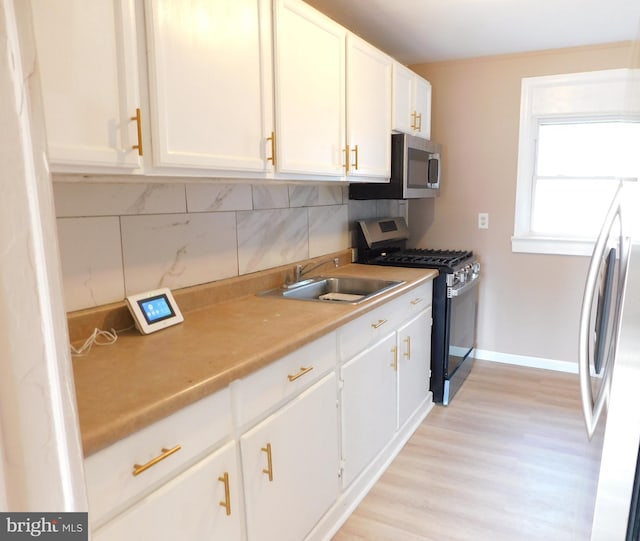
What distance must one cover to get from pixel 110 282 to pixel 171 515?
81 cm

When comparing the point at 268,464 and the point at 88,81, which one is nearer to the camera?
the point at 88,81

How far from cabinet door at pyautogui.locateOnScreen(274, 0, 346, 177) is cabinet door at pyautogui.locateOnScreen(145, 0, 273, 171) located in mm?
86

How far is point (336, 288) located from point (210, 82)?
141 centimetres

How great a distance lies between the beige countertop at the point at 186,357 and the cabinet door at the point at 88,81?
20.5 inches

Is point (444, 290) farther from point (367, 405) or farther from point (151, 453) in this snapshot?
point (151, 453)

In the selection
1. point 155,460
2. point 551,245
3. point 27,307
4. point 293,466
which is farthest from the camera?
point 551,245

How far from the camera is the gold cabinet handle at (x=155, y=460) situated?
1.00 m

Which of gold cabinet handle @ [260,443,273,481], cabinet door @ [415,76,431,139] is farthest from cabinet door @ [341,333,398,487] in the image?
cabinet door @ [415,76,431,139]

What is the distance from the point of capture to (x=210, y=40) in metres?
1.47

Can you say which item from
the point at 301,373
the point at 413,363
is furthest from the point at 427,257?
the point at 301,373

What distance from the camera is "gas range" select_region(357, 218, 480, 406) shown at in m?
2.90

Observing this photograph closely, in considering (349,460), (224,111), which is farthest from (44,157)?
(349,460)

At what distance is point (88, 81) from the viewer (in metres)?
1.14

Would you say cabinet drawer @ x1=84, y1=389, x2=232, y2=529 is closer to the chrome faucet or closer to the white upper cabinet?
the chrome faucet
